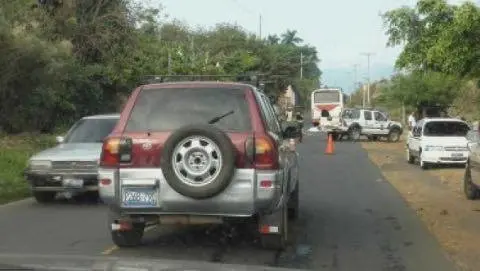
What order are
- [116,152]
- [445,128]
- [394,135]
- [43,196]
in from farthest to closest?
[394,135] → [445,128] → [43,196] → [116,152]

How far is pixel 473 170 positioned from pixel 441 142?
8.24 m

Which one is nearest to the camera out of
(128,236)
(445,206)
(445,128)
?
(128,236)

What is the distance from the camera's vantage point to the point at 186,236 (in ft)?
32.2

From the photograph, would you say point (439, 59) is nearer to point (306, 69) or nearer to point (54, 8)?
point (54, 8)

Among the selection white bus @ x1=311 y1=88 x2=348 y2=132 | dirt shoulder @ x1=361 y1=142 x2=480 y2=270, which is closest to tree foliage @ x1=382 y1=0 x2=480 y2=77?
dirt shoulder @ x1=361 y1=142 x2=480 y2=270

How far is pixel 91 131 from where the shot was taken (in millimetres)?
14797

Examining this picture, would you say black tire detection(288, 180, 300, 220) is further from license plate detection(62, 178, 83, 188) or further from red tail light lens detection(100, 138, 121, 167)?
red tail light lens detection(100, 138, 121, 167)

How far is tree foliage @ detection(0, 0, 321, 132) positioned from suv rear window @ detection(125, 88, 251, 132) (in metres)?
8.31

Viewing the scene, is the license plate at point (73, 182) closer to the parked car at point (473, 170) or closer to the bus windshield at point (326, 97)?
the parked car at point (473, 170)

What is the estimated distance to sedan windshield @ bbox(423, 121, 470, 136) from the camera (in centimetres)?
2342

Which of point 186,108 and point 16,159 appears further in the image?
point 16,159

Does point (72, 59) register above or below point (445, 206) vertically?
above

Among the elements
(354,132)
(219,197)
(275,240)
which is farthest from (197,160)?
(354,132)

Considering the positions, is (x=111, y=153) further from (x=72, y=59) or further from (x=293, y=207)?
(x=72, y=59)
